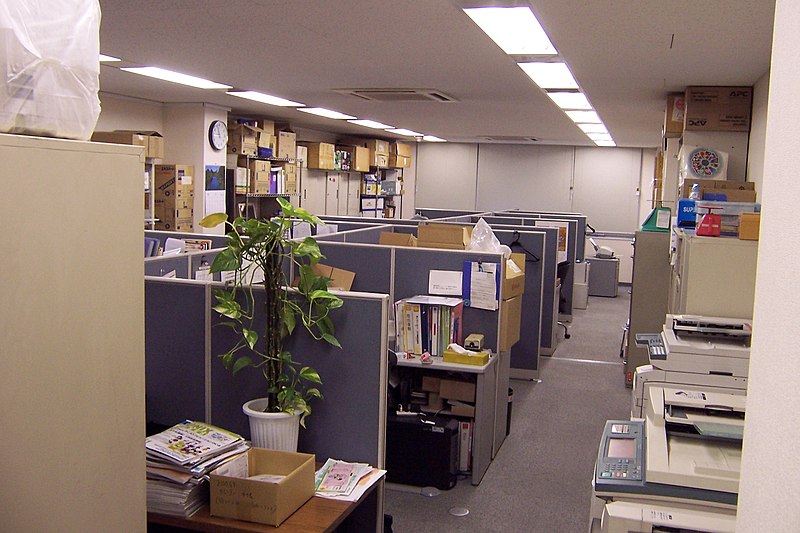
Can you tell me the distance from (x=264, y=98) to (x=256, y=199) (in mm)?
2595

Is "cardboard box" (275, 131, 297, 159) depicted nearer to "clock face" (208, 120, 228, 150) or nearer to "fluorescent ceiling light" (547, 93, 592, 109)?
"clock face" (208, 120, 228, 150)

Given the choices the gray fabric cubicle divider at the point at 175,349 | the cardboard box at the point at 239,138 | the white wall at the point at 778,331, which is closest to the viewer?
the white wall at the point at 778,331

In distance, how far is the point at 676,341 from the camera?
270 cm

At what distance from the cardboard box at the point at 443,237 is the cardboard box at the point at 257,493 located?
2992 millimetres

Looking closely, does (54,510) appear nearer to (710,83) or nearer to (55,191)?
(55,191)

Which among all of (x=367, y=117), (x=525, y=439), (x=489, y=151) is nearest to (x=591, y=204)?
(x=489, y=151)

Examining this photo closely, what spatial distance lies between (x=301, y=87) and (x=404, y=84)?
0.92 metres

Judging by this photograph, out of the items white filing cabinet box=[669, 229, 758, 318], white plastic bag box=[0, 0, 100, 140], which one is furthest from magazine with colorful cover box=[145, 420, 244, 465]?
white filing cabinet box=[669, 229, 758, 318]

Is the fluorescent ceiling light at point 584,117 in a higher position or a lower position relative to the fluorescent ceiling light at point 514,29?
higher

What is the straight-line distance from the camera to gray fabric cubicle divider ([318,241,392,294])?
4203 mm

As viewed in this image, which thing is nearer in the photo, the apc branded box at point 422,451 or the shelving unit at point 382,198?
the apc branded box at point 422,451

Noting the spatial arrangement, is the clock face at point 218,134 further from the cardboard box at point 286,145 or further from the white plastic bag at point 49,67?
the white plastic bag at point 49,67

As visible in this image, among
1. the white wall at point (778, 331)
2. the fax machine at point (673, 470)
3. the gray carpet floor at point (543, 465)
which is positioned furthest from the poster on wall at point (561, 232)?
the white wall at point (778, 331)

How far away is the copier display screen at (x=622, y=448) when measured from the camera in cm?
194
